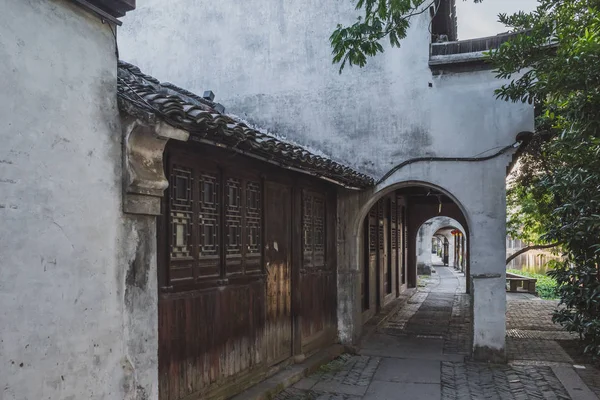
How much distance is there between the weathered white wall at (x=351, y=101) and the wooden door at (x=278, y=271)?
2187mm

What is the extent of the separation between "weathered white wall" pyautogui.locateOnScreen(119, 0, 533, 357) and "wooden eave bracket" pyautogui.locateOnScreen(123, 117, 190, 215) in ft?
19.4

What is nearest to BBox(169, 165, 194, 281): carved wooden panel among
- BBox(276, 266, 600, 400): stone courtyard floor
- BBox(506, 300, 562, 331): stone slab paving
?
BBox(276, 266, 600, 400): stone courtyard floor

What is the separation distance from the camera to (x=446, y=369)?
8.57 metres

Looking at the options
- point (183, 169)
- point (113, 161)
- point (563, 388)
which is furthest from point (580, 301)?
point (113, 161)

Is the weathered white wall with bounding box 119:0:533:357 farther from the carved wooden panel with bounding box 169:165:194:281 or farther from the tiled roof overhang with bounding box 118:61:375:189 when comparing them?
the carved wooden panel with bounding box 169:165:194:281

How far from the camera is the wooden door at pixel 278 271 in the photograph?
742 cm

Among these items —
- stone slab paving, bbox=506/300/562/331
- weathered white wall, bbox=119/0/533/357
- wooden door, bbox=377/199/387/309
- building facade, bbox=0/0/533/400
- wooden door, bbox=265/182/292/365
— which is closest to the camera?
building facade, bbox=0/0/533/400

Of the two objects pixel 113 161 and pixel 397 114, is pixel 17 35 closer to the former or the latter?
pixel 113 161

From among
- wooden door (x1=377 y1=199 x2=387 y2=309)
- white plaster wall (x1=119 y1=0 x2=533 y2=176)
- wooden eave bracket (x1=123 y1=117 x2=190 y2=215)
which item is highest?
white plaster wall (x1=119 y1=0 x2=533 y2=176)

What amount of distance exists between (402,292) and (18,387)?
1735 cm

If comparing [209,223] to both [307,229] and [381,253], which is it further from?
[381,253]

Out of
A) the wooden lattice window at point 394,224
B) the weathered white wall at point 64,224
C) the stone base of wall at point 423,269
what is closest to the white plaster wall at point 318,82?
the weathered white wall at point 64,224

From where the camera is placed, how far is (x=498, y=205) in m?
8.91

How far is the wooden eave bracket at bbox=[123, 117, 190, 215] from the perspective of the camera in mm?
4109
